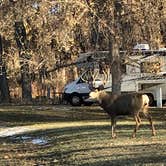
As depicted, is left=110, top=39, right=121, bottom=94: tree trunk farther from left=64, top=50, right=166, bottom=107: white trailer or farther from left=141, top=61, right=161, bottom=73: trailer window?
left=141, top=61, right=161, bottom=73: trailer window

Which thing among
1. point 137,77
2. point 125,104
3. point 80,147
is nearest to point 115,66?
point 137,77

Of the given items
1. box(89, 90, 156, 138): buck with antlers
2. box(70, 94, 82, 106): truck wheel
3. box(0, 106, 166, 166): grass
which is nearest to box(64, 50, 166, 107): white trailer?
box(70, 94, 82, 106): truck wheel

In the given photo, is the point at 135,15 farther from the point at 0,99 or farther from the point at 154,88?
the point at 0,99

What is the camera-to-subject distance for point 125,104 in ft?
67.7

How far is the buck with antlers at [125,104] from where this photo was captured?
2034 cm

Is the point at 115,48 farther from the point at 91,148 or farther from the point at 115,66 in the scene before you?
the point at 91,148

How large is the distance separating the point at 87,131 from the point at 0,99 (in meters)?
32.3

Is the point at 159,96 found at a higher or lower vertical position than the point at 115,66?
lower

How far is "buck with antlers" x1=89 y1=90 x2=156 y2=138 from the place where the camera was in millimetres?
20344

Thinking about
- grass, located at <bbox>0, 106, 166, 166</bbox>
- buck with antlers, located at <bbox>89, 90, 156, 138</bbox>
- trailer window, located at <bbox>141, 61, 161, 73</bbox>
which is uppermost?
trailer window, located at <bbox>141, 61, 161, 73</bbox>

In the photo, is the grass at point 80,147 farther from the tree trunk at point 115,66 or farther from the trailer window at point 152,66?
the trailer window at point 152,66

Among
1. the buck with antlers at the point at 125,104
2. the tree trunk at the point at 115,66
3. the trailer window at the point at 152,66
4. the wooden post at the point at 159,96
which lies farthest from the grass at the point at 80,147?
the wooden post at the point at 159,96

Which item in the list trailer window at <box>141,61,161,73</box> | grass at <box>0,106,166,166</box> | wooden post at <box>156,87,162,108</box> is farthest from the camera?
wooden post at <box>156,87,162,108</box>

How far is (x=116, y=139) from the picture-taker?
19.5 metres
